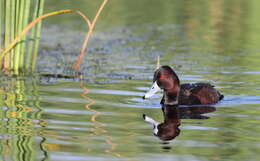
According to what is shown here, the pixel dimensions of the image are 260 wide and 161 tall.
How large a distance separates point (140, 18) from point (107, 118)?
11.9 meters

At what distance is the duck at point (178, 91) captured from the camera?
10398 millimetres

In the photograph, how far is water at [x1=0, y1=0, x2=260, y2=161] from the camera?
7.42 metres

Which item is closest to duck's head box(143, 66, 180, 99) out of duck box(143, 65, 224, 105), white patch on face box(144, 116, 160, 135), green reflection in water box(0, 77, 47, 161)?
duck box(143, 65, 224, 105)

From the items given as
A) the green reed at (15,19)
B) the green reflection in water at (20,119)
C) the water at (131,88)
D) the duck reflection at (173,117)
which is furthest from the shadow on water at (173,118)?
the green reed at (15,19)

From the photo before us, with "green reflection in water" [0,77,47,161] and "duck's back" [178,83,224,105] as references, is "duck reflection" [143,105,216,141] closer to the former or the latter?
"duck's back" [178,83,224,105]

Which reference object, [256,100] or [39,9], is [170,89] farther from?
[39,9]

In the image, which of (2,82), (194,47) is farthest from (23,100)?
(194,47)

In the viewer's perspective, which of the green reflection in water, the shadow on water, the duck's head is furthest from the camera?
the duck's head

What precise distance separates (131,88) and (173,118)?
2313 millimetres

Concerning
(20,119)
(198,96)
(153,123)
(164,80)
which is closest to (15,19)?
(164,80)

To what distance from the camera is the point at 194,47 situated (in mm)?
15969

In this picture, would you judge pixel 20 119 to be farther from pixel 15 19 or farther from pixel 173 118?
pixel 15 19

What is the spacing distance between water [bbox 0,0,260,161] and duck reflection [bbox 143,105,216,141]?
4.2 inches

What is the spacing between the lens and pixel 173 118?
9.39 m
